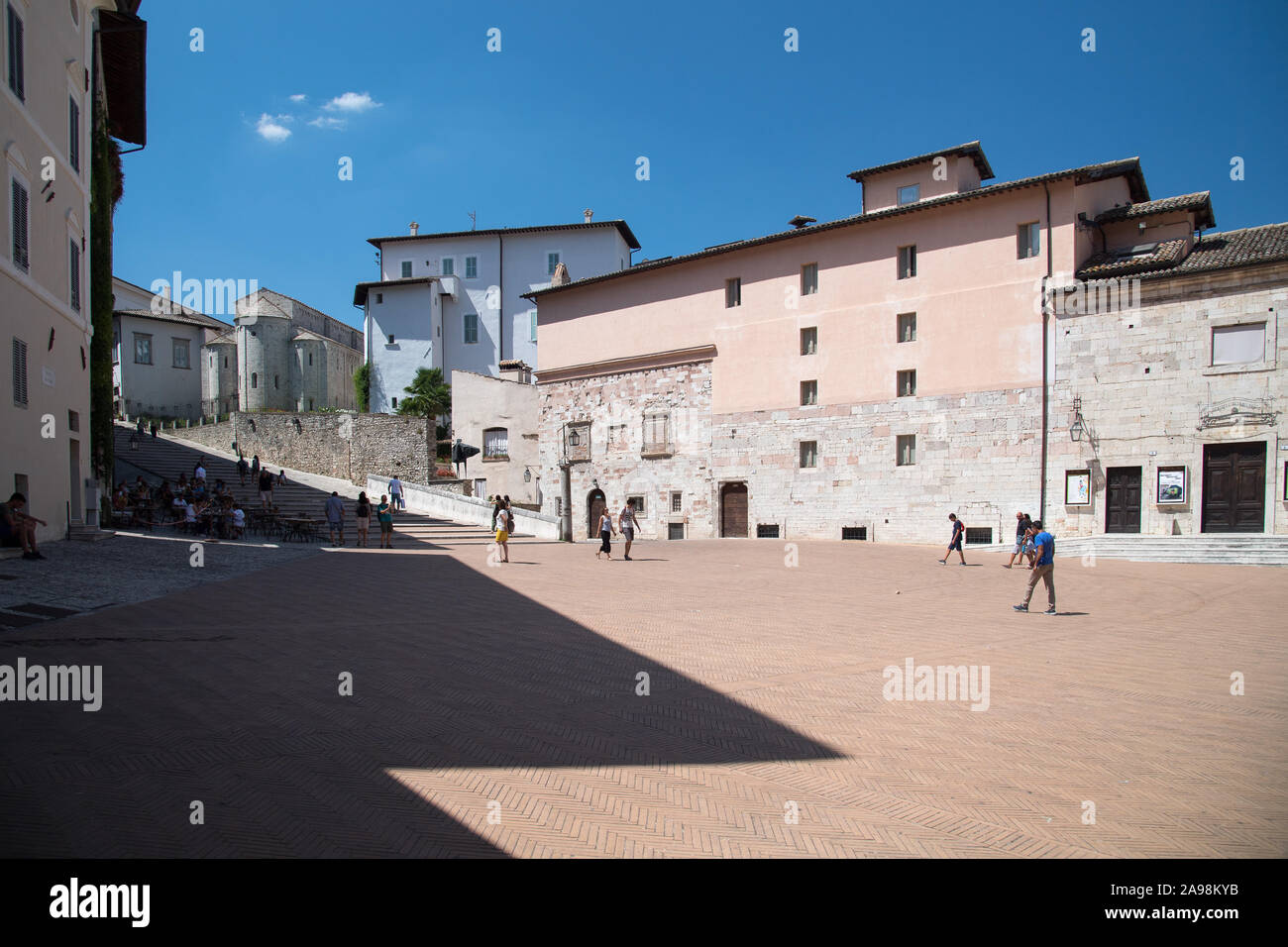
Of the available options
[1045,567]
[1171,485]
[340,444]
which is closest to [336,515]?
[1045,567]

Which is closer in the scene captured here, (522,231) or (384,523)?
(384,523)

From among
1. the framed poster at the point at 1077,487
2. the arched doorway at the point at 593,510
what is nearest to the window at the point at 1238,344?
the framed poster at the point at 1077,487

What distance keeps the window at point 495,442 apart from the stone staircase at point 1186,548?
28.2m

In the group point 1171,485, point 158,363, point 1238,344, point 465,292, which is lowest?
point 1171,485

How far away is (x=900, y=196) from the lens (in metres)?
37.1

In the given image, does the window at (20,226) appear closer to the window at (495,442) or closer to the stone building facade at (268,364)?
the window at (495,442)

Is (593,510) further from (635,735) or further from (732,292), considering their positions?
(635,735)

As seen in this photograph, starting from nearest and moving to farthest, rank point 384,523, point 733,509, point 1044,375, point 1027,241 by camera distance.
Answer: point 384,523, point 1044,375, point 1027,241, point 733,509

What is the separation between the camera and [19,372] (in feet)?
55.9

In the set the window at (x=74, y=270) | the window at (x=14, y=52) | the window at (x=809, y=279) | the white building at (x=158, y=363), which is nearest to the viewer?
the window at (x=14, y=52)

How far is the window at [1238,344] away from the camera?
25.2 metres

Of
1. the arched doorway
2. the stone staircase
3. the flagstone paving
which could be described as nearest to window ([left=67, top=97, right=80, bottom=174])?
the flagstone paving

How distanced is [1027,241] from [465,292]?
46272 millimetres
